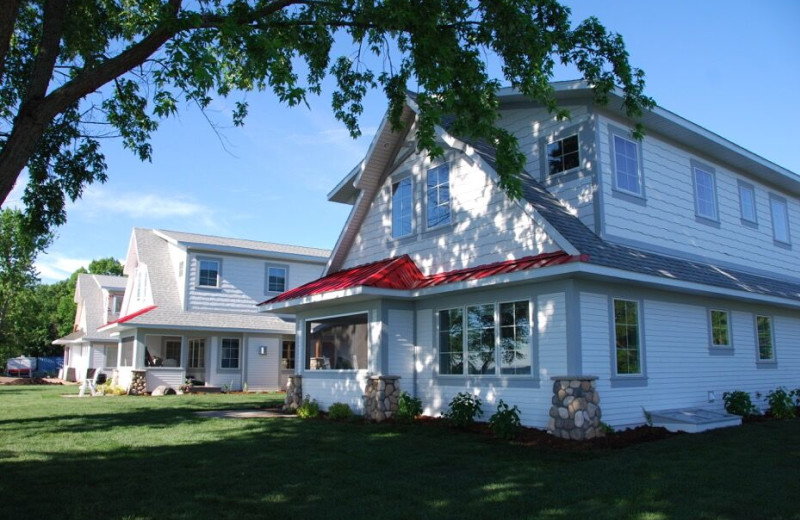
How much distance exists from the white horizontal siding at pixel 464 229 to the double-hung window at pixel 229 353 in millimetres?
12645

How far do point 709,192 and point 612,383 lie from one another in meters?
6.89

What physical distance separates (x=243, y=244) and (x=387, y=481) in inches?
893

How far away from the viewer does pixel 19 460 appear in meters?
9.11

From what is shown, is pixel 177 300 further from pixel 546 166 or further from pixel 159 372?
pixel 546 166

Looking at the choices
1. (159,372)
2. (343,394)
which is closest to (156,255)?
(159,372)

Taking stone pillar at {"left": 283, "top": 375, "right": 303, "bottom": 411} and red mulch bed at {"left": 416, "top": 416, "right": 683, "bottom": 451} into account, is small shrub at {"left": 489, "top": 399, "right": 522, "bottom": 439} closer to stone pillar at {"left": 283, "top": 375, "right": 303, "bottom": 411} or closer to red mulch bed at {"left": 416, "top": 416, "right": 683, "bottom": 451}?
red mulch bed at {"left": 416, "top": 416, "right": 683, "bottom": 451}

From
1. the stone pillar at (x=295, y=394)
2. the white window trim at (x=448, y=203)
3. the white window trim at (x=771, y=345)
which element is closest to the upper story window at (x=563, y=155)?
the white window trim at (x=448, y=203)

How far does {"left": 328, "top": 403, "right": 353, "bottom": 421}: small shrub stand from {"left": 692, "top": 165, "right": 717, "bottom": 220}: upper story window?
945cm

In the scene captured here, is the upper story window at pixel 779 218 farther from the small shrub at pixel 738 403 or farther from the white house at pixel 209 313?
the white house at pixel 209 313

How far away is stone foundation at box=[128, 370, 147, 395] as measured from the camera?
80.0 ft

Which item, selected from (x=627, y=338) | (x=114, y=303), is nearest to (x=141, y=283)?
(x=114, y=303)

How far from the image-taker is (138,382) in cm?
2445

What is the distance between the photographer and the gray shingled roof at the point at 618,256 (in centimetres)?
1141

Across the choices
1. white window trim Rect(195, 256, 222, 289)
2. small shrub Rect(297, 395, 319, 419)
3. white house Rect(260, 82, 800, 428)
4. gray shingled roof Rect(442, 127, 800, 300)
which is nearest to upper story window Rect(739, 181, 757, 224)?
white house Rect(260, 82, 800, 428)
